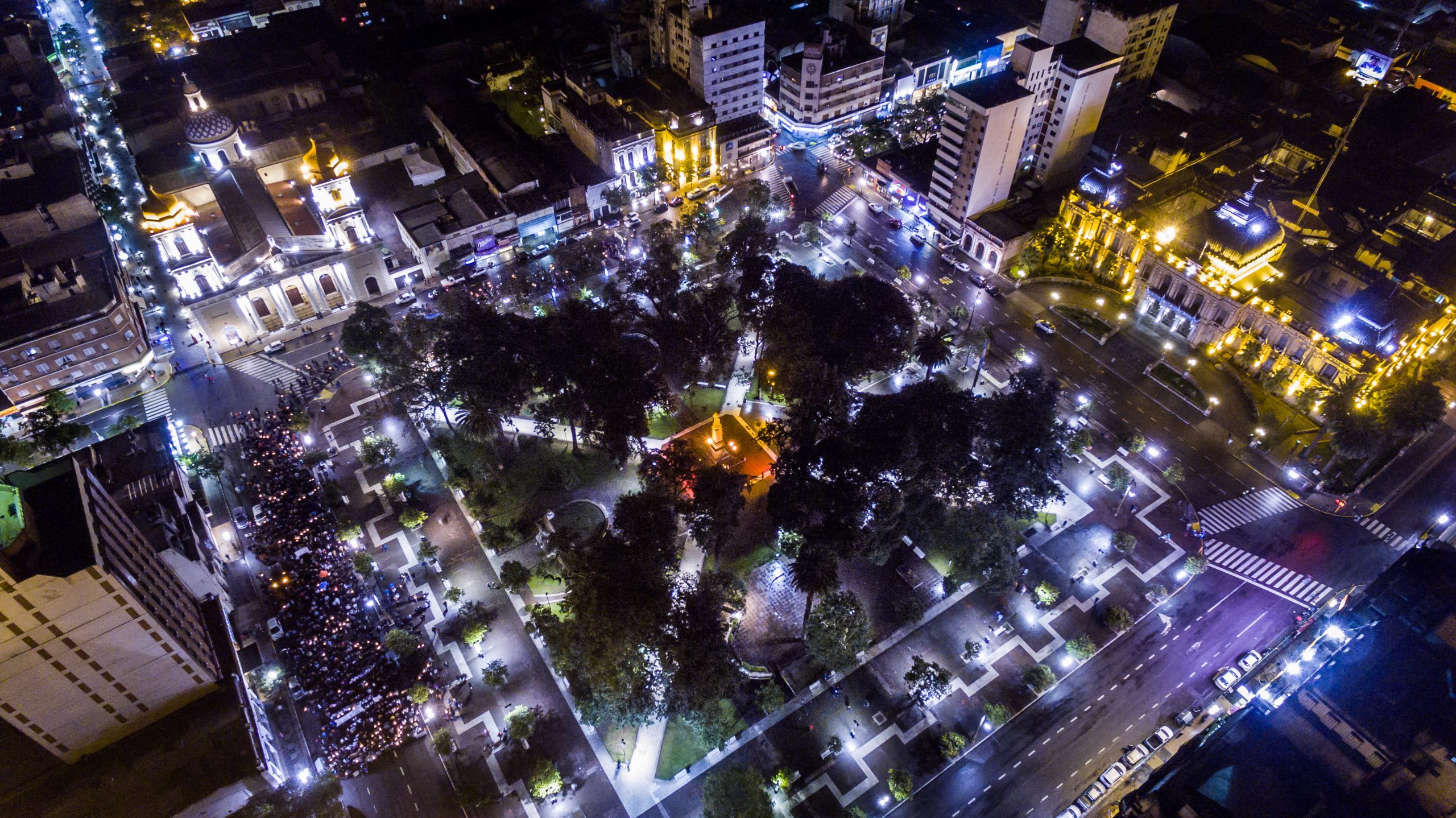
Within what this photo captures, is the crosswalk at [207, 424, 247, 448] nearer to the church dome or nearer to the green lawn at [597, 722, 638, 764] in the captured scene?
the church dome

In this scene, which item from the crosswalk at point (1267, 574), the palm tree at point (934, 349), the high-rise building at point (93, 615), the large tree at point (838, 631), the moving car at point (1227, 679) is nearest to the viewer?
the high-rise building at point (93, 615)

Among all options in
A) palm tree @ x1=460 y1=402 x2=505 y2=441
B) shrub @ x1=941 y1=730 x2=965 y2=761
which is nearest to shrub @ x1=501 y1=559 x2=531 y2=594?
palm tree @ x1=460 y1=402 x2=505 y2=441

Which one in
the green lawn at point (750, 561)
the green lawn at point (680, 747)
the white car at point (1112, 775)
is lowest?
the green lawn at point (680, 747)

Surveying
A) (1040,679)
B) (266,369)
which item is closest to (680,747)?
(1040,679)

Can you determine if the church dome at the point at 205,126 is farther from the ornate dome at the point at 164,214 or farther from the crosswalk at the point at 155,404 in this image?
the crosswalk at the point at 155,404

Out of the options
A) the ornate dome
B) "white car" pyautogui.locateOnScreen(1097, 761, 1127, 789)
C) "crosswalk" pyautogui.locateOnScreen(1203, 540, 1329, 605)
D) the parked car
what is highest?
the ornate dome

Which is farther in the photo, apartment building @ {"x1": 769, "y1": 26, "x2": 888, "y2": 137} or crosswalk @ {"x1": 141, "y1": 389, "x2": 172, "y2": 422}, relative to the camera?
apartment building @ {"x1": 769, "y1": 26, "x2": 888, "y2": 137}

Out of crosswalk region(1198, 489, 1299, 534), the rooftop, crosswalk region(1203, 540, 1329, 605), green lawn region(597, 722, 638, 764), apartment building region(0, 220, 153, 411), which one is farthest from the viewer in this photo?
the rooftop

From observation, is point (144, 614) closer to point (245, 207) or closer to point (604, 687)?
point (604, 687)

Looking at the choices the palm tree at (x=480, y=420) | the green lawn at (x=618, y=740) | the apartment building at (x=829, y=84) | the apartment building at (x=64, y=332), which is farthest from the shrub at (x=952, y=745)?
the apartment building at (x=64, y=332)
